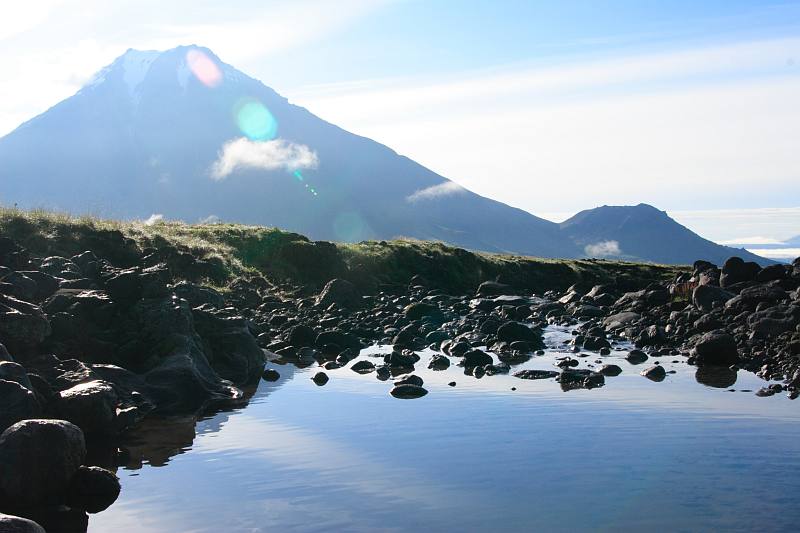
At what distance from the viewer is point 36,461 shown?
12984 millimetres

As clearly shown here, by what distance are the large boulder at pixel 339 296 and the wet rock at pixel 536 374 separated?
18156mm

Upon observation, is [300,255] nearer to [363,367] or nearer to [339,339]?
[339,339]

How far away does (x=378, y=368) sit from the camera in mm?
26781

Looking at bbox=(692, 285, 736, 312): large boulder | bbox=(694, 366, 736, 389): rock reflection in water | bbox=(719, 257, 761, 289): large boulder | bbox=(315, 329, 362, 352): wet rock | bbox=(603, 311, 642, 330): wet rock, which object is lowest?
bbox=(315, 329, 362, 352): wet rock

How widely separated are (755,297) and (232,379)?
23681mm

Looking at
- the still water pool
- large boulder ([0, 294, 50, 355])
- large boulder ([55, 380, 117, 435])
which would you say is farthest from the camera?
large boulder ([0, 294, 50, 355])

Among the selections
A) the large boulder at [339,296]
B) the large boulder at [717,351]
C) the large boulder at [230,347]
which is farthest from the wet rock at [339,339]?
the large boulder at [717,351]

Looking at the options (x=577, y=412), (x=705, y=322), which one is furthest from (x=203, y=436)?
(x=705, y=322)

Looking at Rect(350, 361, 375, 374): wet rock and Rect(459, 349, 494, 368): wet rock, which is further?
Rect(459, 349, 494, 368): wet rock

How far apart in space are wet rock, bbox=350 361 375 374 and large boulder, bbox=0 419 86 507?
1399 centimetres

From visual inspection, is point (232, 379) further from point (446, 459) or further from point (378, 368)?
point (446, 459)

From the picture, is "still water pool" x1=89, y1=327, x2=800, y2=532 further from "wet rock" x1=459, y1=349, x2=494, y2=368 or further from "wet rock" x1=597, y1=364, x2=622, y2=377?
"wet rock" x1=459, y1=349, x2=494, y2=368

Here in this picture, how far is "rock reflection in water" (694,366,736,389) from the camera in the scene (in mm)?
23188

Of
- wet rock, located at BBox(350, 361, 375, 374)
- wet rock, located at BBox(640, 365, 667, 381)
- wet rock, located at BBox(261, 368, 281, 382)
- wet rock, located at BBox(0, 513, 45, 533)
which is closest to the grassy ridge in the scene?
wet rock, located at BBox(261, 368, 281, 382)
